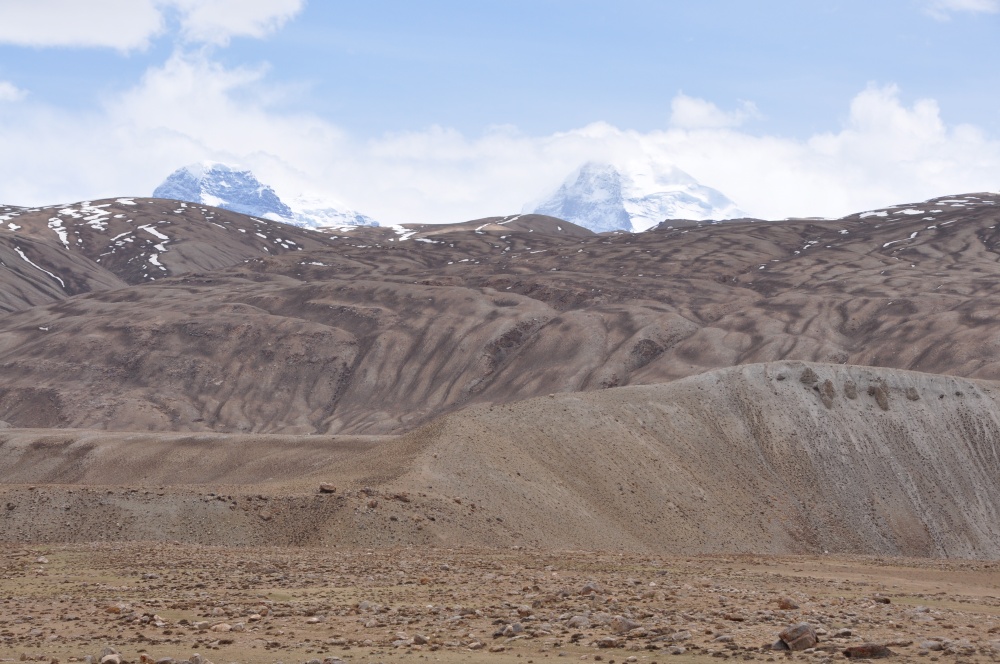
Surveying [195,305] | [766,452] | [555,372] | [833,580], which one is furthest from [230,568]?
[195,305]

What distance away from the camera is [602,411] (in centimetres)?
6253

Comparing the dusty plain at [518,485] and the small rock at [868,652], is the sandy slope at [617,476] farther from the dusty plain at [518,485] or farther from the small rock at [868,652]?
the small rock at [868,652]

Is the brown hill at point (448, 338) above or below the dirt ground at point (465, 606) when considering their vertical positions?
above

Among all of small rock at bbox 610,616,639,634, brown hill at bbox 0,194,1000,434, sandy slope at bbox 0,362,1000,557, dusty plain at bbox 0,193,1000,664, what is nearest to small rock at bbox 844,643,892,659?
dusty plain at bbox 0,193,1000,664

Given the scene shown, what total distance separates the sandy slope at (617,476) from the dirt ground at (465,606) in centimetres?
622

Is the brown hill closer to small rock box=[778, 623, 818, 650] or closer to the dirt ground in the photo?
the dirt ground

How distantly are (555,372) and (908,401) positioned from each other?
241 ft

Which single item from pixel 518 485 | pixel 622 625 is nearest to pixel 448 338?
pixel 518 485

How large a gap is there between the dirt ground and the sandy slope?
622 cm

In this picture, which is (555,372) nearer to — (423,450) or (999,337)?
(999,337)

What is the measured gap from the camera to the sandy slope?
155 feet

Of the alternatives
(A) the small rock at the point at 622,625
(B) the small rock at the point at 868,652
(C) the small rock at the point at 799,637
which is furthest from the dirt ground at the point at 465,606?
(B) the small rock at the point at 868,652

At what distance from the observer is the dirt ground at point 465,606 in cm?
2144

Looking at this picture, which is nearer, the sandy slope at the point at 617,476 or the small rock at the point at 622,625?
the small rock at the point at 622,625
